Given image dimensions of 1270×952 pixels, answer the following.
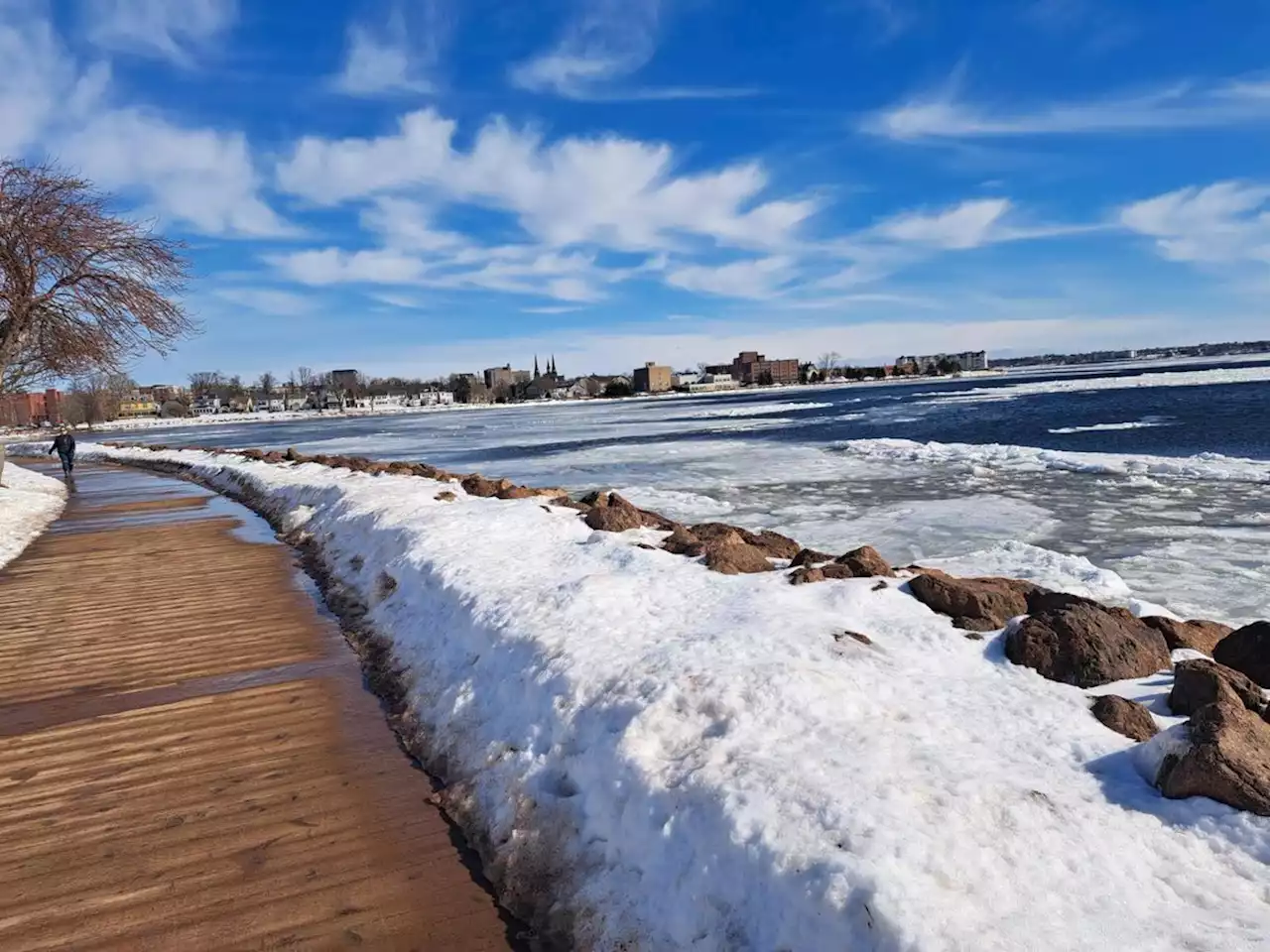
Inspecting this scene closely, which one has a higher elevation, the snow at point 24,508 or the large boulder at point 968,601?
the large boulder at point 968,601

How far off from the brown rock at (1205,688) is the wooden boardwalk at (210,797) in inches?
130

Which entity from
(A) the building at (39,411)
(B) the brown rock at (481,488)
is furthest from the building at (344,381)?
(B) the brown rock at (481,488)

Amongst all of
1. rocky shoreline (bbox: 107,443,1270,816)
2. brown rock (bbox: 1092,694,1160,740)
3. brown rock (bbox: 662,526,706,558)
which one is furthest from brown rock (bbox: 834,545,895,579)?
brown rock (bbox: 1092,694,1160,740)

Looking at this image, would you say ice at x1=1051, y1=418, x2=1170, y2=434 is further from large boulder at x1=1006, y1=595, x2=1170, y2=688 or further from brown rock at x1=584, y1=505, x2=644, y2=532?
large boulder at x1=1006, y1=595, x2=1170, y2=688

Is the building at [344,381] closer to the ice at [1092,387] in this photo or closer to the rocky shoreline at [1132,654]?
the ice at [1092,387]

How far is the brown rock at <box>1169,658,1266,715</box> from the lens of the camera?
371 cm

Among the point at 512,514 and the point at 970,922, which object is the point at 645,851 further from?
the point at 512,514

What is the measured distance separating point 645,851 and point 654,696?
1.00 m

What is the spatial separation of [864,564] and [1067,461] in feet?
55.1

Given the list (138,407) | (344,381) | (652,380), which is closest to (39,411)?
(138,407)

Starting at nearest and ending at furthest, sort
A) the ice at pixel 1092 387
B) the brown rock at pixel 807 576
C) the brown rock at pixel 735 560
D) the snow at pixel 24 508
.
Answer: the brown rock at pixel 807 576 < the brown rock at pixel 735 560 < the snow at pixel 24 508 < the ice at pixel 1092 387

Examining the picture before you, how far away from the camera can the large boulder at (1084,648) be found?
4297 millimetres

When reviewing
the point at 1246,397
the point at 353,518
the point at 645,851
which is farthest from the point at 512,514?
the point at 1246,397

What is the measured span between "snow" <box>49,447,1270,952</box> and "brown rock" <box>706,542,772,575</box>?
0.37 metres
